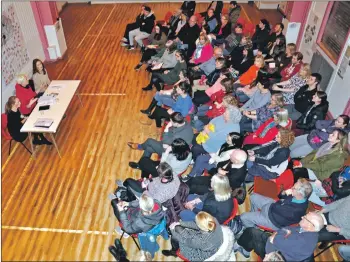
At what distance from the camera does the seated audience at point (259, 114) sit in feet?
17.3

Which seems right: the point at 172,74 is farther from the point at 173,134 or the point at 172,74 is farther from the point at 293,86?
the point at 293,86

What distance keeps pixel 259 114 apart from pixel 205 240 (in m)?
2.81

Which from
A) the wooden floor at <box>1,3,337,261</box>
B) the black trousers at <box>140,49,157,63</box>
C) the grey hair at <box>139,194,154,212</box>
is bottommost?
the wooden floor at <box>1,3,337,261</box>

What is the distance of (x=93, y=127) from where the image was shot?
6.73m

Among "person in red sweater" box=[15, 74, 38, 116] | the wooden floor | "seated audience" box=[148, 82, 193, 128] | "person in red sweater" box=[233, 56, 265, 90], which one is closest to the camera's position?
the wooden floor

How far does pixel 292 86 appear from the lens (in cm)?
611

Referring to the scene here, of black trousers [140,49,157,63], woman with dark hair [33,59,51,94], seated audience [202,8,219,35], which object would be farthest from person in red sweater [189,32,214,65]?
woman with dark hair [33,59,51,94]

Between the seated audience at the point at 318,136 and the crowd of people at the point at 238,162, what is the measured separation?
16mm

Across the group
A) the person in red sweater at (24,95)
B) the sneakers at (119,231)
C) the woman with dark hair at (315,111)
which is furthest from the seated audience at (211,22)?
the sneakers at (119,231)

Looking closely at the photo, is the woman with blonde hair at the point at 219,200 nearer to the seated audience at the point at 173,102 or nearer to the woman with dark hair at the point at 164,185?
the woman with dark hair at the point at 164,185

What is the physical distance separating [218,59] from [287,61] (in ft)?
5.45

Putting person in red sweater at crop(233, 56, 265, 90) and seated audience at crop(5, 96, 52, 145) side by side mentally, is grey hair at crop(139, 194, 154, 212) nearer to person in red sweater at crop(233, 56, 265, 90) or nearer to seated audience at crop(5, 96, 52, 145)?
seated audience at crop(5, 96, 52, 145)

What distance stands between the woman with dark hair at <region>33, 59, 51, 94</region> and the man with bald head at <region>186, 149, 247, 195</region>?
4.33 m

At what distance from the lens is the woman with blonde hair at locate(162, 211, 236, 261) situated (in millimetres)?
3393
